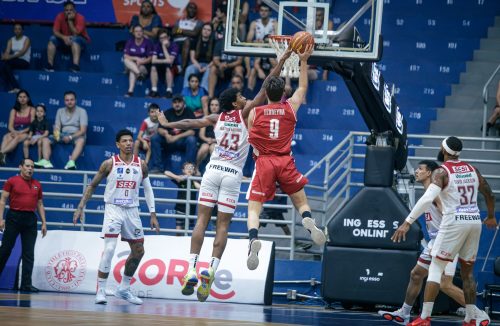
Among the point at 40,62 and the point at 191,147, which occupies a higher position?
the point at 40,62

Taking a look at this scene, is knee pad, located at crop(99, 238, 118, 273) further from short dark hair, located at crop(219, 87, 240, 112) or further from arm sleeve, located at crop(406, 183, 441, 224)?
arm sleeve, located at crop(406, 183, 441, 224)

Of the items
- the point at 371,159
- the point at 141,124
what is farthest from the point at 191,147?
the point at 371,159

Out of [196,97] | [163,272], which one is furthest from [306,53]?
[196,97]

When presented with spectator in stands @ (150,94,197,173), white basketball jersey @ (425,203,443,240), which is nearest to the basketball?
white basketball jersey @ (425,203,443,240)

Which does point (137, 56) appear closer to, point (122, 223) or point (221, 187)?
point (122, 223)

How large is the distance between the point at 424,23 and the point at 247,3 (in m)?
3.77

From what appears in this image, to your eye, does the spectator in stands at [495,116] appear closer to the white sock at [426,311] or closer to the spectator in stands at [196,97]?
the spectator in stands at [196,97]

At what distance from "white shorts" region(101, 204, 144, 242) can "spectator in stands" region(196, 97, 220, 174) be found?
4.03m

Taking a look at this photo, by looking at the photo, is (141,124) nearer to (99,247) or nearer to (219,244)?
(99,247)

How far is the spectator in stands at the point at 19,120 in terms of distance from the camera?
21031 mm

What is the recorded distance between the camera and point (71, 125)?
21.0 metres

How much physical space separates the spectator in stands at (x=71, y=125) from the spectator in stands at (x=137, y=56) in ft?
5.39

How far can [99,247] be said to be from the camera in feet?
58.5

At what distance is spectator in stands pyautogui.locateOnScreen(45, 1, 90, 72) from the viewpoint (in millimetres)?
23000
